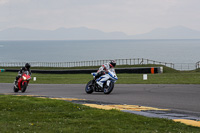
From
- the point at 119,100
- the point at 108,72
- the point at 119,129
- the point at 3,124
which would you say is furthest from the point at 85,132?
the point at 108,72

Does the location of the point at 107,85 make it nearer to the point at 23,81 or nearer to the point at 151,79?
the point at 23,81

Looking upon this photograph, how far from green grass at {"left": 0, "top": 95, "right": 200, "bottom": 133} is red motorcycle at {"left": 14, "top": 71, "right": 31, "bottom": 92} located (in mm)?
9398

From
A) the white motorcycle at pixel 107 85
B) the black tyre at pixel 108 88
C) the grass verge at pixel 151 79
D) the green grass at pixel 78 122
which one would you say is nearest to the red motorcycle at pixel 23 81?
the white motorcycle at pixel 107 85

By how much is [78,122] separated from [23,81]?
13256 mm

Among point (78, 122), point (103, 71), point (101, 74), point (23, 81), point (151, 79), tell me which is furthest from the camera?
point (151, 79)

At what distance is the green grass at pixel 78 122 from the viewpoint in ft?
27.6

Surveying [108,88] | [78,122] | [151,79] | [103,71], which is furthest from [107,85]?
[151,79]

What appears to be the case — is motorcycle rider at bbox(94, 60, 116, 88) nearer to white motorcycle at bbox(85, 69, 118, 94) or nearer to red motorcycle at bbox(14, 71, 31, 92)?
white motorcycle at bbox(85, 69, 118, 94)

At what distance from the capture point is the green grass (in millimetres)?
8398

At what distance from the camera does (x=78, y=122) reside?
934 centimetres

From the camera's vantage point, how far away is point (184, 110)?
1232 centimetres

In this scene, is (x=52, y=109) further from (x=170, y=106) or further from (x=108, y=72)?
(x=108, y=72)

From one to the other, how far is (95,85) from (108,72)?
136cm

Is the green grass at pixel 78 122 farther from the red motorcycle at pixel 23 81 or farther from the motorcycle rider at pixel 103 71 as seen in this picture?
the red motorcycle at pixel 23 81
